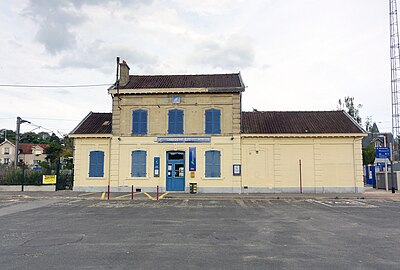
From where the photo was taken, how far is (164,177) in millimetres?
23062

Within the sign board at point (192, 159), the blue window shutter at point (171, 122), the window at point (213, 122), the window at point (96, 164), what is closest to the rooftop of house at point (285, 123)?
the window at point (96, 164)

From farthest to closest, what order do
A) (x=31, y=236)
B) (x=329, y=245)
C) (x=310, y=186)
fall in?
(x=310, y=186), (x=31, y=236), (x=329, y=245)

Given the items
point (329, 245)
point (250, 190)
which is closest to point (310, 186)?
point (250, 190)

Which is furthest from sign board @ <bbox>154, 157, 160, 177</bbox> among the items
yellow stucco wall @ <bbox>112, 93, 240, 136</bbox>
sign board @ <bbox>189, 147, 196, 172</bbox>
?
sign board @ <bbox>189, 147, 196, 172</bbox>

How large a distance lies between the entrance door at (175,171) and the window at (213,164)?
179 cm

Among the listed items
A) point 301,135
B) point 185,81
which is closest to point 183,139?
point 185,81

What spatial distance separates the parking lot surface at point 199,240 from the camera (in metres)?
6.24

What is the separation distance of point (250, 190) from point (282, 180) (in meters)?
2.35

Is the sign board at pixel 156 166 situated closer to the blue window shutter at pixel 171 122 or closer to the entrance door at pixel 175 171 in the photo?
the entrance door at pixel 175 171

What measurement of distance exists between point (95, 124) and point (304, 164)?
15745mm

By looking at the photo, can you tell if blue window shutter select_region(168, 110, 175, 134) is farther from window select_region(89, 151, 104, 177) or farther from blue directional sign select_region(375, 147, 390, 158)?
blue directional sign select_region(375, 147, 390, 158)

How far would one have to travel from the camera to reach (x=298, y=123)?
23.8 m

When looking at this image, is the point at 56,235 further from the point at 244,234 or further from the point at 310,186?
the point at 310,186

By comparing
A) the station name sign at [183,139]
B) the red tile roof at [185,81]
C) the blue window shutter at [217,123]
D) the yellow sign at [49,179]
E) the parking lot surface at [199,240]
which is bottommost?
the parking lot surface at [199,240]
